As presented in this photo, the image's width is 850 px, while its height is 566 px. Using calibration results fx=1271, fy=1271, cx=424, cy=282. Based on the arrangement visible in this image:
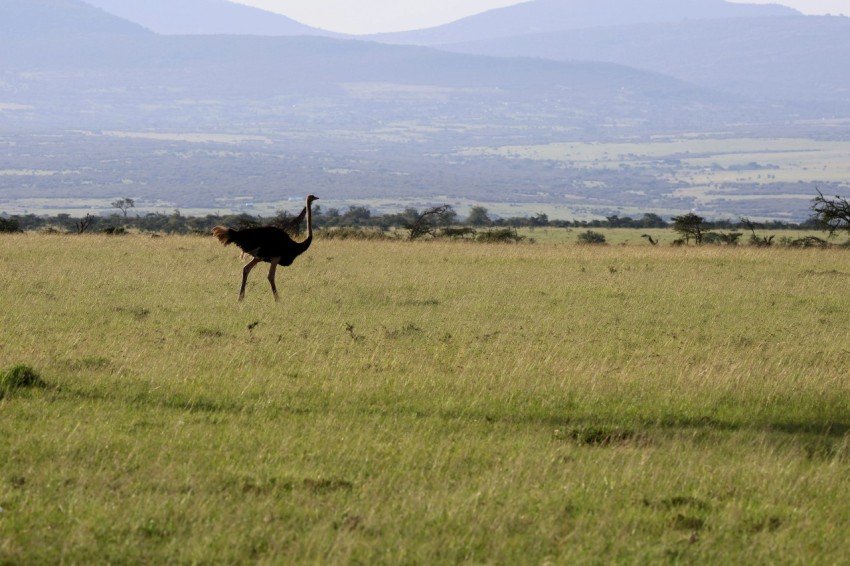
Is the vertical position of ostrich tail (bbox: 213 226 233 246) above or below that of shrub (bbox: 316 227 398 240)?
above

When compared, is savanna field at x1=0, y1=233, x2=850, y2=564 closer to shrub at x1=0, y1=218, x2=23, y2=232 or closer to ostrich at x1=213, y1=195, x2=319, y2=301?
ostrich at x1=213, y1=195, x2=319, y2=301

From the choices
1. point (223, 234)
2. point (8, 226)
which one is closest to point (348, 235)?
point (8, 226)

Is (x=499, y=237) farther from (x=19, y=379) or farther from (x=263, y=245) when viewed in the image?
(x=19, y=379)

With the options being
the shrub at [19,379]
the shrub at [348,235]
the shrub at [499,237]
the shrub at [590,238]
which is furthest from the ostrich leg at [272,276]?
the shrub at [590,238]

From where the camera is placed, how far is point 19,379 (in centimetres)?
1002

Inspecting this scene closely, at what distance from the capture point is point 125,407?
9.57m

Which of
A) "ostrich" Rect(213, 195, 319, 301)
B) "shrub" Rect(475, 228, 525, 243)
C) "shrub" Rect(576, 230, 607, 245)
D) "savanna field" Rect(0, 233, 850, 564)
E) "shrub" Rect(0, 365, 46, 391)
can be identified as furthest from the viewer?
"shrub" Rect(576, 230, 607, 245)

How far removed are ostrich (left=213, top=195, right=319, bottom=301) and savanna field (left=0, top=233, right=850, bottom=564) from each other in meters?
0.55

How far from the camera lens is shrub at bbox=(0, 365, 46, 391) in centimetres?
990

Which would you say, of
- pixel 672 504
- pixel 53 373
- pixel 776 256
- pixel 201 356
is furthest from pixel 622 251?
pixel 672 504

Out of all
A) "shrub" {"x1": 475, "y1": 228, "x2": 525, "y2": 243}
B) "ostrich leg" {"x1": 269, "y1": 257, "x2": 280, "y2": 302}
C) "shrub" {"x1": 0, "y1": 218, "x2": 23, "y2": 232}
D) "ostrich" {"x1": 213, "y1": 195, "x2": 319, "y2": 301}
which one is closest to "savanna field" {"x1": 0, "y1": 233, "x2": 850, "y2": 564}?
"ostrich leg" {"x1": 269, "y1": 257, "x2": 280, "y2": 302}

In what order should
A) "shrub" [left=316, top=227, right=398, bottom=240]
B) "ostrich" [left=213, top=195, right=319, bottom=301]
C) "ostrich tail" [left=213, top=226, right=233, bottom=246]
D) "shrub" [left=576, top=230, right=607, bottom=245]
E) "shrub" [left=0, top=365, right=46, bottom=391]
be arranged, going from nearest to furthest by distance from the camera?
"shrub" [left=0, top=365, right=46, bottom=391], "ostrich tail" [left=213, top=226, right=233, bottom=246], "ostrich" [left=213, top=195, right=319, bottom=301], "shrub" [left=316, top=227, right=398, bottom=240], "shrub" [left=576, top=230, right=607, bottom=245]

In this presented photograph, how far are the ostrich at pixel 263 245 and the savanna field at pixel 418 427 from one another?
→ 55 centimetres

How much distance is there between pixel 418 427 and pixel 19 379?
10.7 ft
